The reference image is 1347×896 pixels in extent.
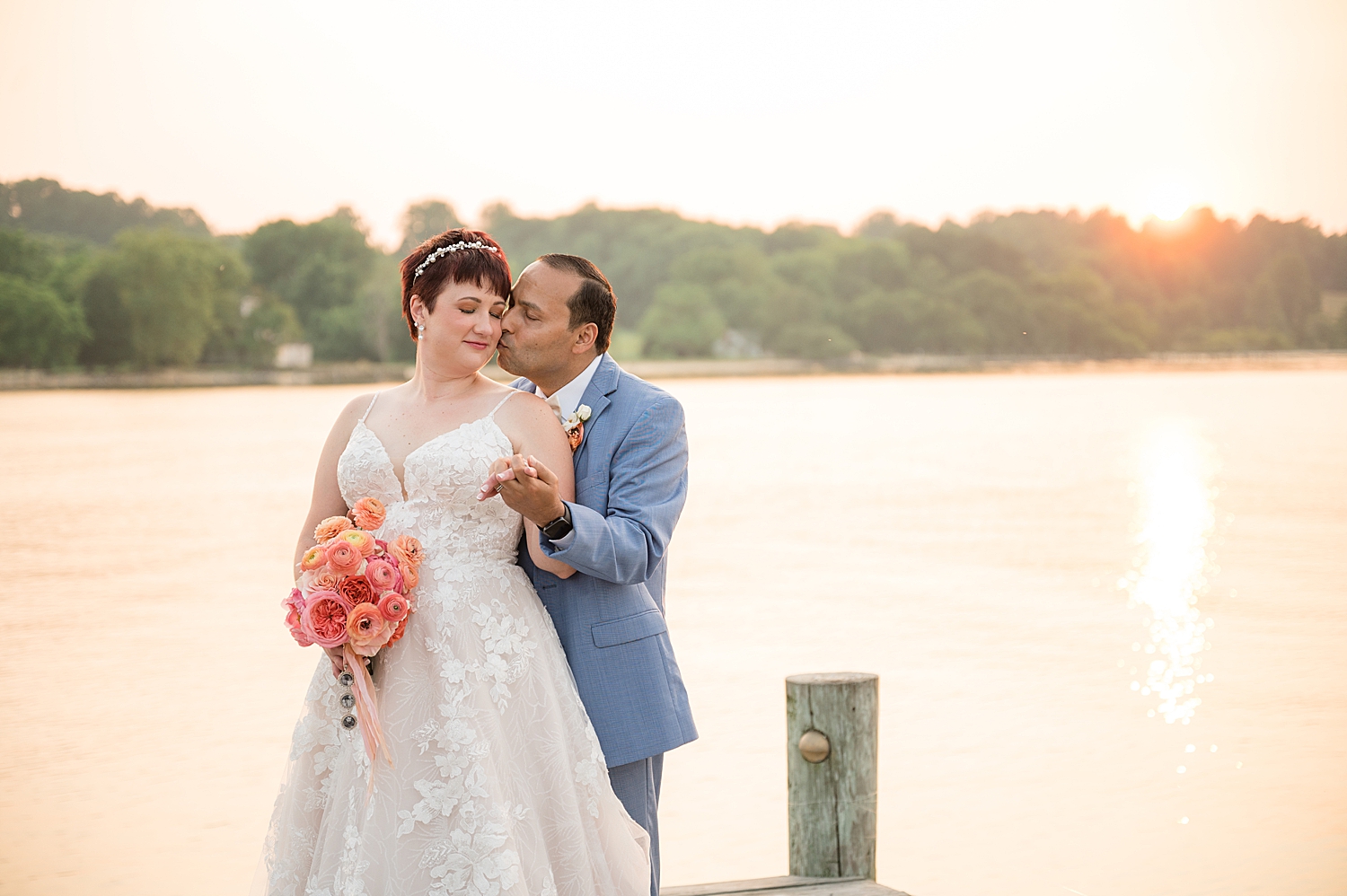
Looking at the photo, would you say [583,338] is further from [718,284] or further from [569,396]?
[718,284]

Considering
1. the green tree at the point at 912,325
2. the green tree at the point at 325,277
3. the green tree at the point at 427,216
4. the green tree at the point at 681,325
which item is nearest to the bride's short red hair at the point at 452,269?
the green tree at the point at 325,277

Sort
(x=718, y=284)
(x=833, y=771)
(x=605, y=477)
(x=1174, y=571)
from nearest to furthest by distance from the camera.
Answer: (x=605, y=477) → (x=833, y=771) → (x=1174, y=571) → (x=718, y=284)

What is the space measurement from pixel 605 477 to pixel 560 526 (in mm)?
351

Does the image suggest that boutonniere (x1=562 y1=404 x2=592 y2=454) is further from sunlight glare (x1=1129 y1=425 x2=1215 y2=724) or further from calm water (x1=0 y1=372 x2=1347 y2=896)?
sunlight glare (x1=1129 y1=425 x2=1215 y2=724)

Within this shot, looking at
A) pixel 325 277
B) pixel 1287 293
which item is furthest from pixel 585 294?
pixel 325 277

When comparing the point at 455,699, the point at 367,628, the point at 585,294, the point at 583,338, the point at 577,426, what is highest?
the point at 585,294

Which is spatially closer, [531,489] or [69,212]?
[531,489]

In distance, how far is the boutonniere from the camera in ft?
11.3

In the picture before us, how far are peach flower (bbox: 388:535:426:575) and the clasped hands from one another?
0.96ft

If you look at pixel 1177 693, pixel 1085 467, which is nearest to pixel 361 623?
pixel 1177 693

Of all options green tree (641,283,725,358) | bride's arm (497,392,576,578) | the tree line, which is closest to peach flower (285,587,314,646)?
bride's arm (497,392,576,578)

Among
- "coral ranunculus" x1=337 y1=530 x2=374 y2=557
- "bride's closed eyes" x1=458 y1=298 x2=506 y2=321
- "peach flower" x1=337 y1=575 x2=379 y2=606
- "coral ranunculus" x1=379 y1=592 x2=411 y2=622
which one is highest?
"bride's closed eyes" x1=458 y1=298 x2=506 y2=321

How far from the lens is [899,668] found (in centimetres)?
1333

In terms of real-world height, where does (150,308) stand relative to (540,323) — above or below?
above
